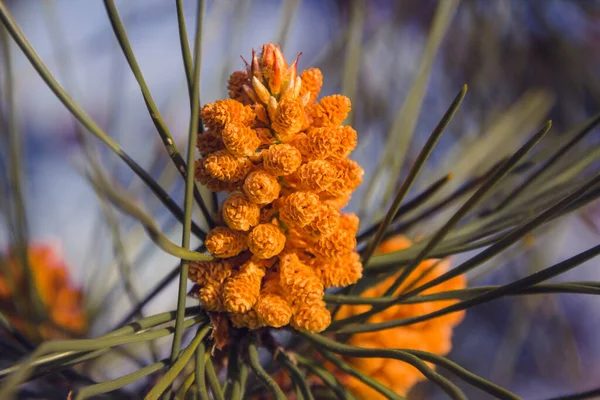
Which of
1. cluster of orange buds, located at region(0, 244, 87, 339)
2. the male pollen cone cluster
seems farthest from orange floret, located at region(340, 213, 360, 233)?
cluster of orange buds, located at region(0, 244, 87, 339)

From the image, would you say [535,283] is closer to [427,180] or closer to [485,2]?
[427,180]

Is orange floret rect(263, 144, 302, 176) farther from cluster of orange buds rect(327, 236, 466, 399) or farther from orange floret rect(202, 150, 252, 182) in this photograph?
cluster of orange buds rect(327, 236, 466, 399)

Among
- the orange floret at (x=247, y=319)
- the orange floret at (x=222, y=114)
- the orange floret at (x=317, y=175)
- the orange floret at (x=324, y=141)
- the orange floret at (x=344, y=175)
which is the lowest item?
the orange floret at (x=247, y=319)

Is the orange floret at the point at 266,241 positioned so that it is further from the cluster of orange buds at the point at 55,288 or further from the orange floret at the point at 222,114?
the cluster of orange buds at the point at 55,288

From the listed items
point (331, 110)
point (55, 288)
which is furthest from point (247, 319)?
point (55, 288)

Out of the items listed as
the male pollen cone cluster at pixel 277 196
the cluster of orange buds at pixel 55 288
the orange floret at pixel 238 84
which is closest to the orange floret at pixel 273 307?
the male pollen cone cluster at pixel 277 196

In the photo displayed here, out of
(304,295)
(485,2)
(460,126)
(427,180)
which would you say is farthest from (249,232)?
(485,2)
